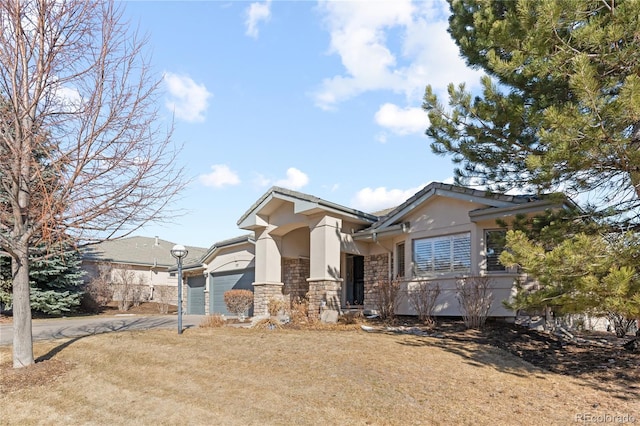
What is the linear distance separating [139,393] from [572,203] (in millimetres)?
8434

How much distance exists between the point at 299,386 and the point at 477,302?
6672 millimetres

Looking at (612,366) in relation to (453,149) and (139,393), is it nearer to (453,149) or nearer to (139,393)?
(453,149)

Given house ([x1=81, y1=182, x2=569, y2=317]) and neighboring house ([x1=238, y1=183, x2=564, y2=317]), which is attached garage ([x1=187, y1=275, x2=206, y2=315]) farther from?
neighboring house ([x1=238, y1=183, x2=564, y2=317])

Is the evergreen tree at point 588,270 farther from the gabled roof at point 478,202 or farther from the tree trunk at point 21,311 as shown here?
the tree trunk at point 21,311

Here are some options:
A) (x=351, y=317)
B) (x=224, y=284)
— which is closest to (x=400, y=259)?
(x=351, y=317)

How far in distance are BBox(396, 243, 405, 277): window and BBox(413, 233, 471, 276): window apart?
1004 mm

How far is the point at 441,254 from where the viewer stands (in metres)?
14.3

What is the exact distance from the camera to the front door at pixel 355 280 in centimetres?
1938

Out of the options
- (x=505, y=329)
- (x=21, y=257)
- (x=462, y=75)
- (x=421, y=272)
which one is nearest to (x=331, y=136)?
(x=421, y=272)

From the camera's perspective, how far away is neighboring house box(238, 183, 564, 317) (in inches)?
512

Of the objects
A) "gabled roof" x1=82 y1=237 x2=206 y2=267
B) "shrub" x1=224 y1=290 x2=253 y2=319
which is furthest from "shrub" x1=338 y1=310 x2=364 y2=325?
"gabled roof" x1=82 y1=237 x2=206 y2=267

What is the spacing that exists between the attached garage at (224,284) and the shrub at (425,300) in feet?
31.3

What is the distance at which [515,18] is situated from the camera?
25.1ft

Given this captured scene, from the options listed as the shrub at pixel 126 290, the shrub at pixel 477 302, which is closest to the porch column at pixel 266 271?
the shrub at pixel 477 302
